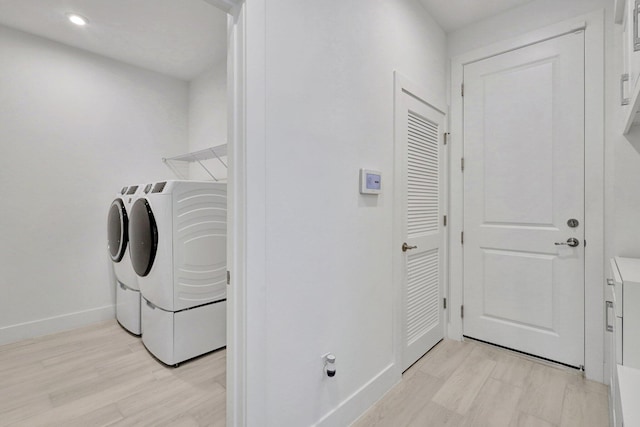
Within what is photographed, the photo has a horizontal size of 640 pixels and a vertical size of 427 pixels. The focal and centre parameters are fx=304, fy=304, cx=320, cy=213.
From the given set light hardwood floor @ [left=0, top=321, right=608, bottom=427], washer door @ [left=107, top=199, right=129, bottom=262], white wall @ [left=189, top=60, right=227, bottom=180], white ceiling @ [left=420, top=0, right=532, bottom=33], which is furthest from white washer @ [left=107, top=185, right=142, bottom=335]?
white ceiling @ [left=420, top=0, right=532, bottom=33]

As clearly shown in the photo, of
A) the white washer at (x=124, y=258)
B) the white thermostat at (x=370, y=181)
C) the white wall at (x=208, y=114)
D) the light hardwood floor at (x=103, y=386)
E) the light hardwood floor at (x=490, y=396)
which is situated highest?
the white wall at (x=208, y=114)

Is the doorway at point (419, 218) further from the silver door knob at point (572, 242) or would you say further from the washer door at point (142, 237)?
the washer door at point (142, 237)

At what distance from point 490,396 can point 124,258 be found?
3.03 m

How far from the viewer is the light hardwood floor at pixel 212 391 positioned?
1.67m

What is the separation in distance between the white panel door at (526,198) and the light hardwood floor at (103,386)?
2.13 metres

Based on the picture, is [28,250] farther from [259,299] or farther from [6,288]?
[259,299]

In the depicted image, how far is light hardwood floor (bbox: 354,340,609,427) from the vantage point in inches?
64.4

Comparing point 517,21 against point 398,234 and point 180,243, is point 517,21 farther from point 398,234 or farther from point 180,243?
point 180,243

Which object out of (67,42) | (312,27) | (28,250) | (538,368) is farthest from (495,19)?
(28,250)

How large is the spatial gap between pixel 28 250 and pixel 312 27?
309cm

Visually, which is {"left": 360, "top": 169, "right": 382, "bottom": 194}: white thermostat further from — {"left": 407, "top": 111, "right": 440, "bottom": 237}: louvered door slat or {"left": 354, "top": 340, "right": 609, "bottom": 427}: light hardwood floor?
{"left": 354, "top": 340, "right": 609, "bottom": 427}: light hardwood floor

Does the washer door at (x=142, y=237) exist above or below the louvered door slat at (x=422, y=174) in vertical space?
below

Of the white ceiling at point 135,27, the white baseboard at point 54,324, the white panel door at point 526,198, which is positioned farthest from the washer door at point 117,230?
the white panel door at point 526,198

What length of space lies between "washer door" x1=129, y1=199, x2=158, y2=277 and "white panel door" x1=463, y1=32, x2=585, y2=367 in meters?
2.47
